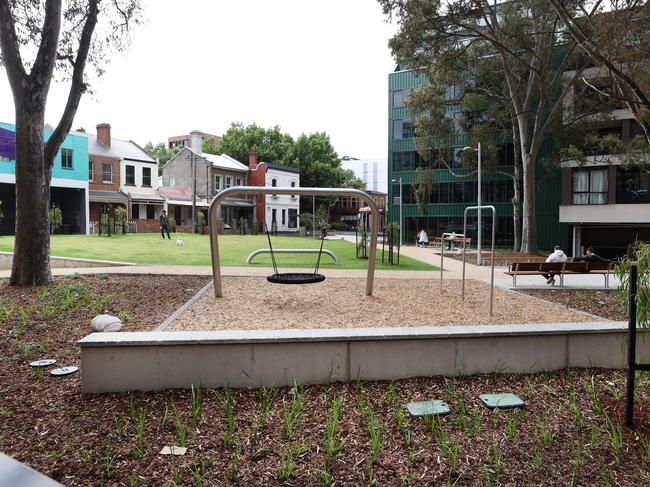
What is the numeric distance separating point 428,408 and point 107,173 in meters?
42.8

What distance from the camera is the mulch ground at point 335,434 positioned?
3004mm

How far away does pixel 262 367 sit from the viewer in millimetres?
4219

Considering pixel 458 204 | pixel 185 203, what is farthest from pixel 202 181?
pixel 458 204

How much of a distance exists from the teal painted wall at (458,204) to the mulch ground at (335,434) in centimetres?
2713

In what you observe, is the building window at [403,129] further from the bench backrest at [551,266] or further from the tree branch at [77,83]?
the tree branch at [77,83]

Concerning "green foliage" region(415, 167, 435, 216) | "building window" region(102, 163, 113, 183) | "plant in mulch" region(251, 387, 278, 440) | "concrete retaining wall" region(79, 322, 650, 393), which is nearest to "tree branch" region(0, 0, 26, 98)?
"concrete retaining wall" region(79, 322, 650, 393)

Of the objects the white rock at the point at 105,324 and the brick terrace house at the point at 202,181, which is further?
the brick terrace house at the point at 202,181

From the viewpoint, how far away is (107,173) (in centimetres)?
4159

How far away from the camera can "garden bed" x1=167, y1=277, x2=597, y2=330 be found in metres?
7.11

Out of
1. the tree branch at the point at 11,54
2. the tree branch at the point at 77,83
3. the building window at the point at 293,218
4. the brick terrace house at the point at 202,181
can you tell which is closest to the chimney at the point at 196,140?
the brick terrace house at the point at 202,181

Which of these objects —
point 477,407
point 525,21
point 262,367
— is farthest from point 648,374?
point 525,21

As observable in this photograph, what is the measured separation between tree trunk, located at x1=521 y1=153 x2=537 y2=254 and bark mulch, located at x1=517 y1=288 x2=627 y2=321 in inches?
579

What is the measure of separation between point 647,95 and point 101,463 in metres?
14.4

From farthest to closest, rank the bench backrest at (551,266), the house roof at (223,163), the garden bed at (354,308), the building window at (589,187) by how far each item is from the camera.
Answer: the house roof at (223,163) < the building window at (589,187) < the bench backrest at (551,266) < the garden bed at (354,308)
